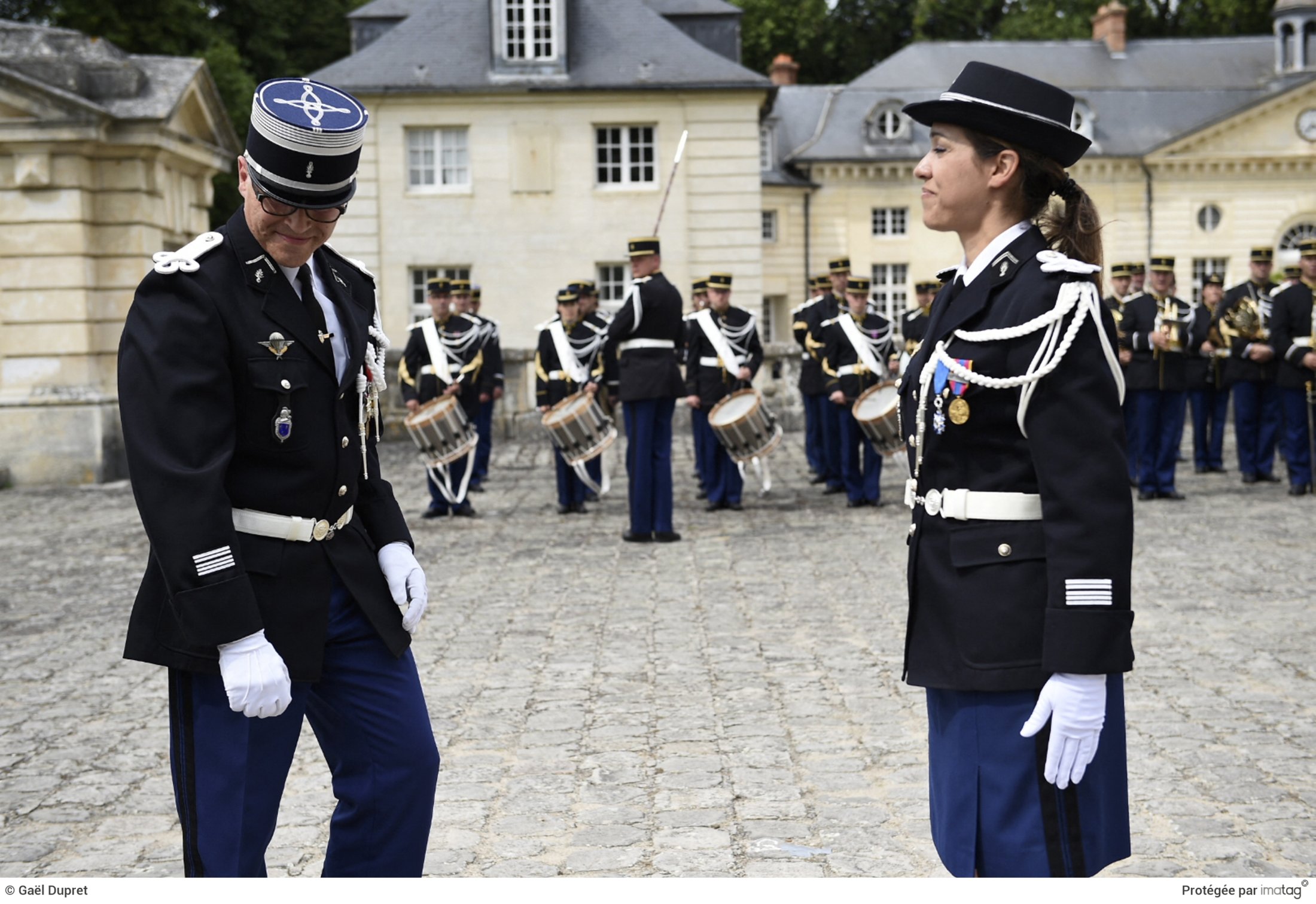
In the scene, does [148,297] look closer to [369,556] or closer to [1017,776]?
[369,556]

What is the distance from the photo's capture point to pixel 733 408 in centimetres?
1439

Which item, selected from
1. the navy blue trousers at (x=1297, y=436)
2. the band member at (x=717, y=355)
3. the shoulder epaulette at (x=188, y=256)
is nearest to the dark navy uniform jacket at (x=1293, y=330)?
the navy blue trousers at (x=1297, y=436)

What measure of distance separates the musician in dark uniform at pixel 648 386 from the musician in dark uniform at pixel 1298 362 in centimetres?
642

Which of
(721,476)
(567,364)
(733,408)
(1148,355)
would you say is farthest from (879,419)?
(1148,355)

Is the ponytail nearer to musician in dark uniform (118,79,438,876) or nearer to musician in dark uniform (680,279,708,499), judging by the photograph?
musician in dark uniform (118,79,438,876)

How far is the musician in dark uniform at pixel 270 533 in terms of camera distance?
321cm

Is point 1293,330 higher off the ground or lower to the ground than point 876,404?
higher

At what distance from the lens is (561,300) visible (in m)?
15.7

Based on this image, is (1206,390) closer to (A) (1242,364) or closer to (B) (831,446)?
(A) (1242,364)

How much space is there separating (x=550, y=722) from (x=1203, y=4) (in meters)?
61.8

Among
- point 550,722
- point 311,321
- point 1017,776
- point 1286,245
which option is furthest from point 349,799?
point 1286,245

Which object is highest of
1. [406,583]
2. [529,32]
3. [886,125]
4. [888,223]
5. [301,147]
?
[886,125]

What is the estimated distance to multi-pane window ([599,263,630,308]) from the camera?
33.3 meters

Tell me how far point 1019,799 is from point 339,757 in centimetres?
149
